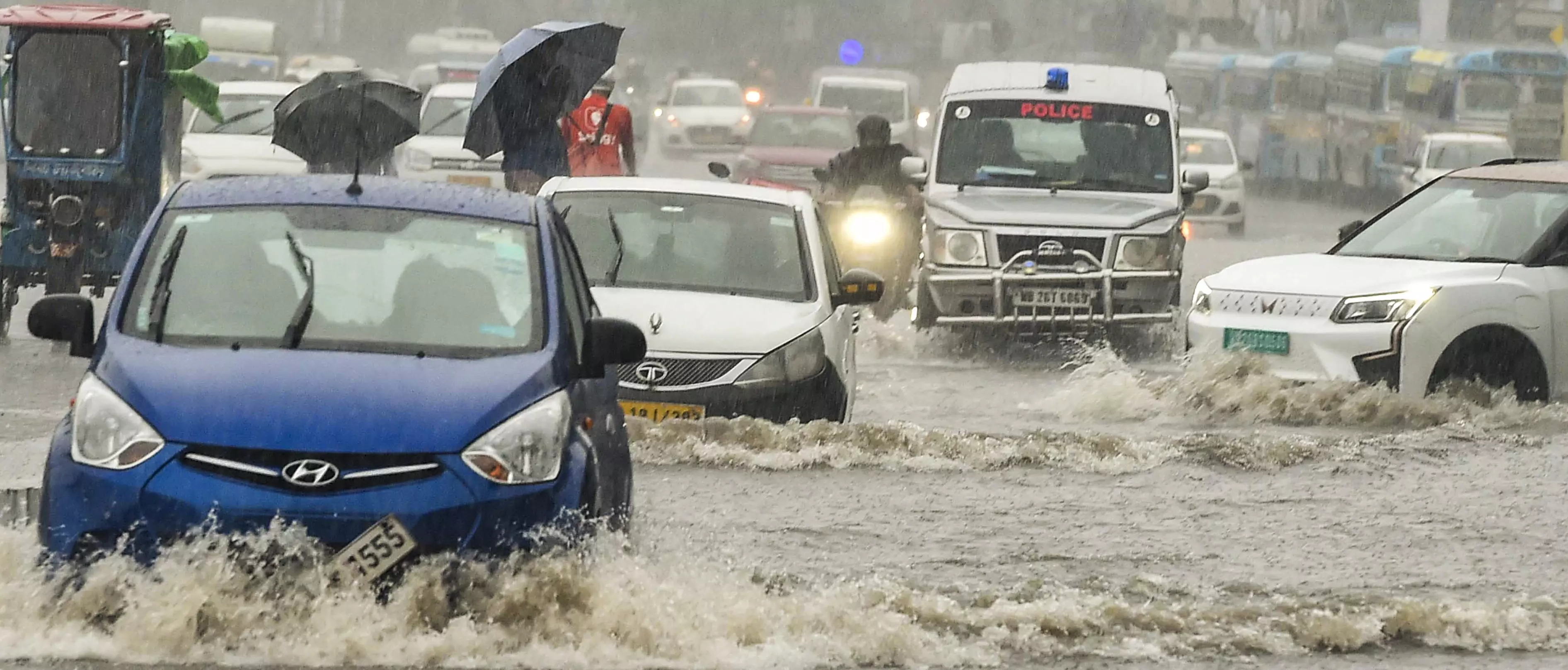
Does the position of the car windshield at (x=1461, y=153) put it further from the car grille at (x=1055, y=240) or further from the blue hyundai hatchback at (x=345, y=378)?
the blue hyundai hatchback at (x=345, y=378)

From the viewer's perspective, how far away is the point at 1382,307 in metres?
13.2

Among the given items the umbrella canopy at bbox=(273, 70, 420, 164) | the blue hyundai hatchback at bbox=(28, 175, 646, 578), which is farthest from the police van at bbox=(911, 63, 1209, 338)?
the blue hyundai hatchback at bbox=(28, 175, 646, 578)

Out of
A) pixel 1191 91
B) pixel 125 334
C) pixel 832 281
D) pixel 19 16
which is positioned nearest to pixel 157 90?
pixel 19 16

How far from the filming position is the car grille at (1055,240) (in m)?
17.7

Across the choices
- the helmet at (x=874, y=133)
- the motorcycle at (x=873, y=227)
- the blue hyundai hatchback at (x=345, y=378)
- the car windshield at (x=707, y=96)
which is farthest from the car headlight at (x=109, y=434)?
the car windshield at (x=707, y=96)

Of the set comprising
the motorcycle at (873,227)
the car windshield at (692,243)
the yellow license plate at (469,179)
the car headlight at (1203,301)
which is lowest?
the yellow license plate at (469,179)

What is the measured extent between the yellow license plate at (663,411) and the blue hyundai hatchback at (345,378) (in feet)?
10.0

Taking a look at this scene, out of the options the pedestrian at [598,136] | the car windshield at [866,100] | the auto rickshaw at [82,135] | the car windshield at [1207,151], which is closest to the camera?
the auto rickshaw at [82,135]

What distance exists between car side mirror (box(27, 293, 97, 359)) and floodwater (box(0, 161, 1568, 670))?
55 cm

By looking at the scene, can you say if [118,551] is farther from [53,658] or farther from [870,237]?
[870,237]

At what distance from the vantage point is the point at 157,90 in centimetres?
1691

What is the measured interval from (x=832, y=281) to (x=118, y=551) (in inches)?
233

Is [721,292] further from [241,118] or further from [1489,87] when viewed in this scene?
[1489,87]

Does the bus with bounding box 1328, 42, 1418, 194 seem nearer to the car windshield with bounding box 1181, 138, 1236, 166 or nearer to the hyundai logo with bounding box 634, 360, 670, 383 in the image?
the car windshield with bounding box 1181, 138, 1236, 166
